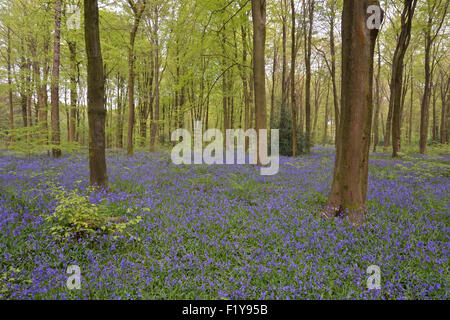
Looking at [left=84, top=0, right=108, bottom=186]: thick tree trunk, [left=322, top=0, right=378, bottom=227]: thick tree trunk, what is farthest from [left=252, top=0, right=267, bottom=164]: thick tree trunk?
[left=84, top=0, right=108, bottom=186]: thick tree trunk

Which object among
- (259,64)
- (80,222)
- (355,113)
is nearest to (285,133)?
(259,64)

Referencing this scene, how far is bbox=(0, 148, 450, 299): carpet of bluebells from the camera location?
113 inches

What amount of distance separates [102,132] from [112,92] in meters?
30.2

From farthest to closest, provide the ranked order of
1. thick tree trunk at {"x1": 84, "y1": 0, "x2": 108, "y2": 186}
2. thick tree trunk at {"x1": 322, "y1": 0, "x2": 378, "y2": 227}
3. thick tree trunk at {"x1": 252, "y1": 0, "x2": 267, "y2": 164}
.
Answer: thick tree trunk at {"x1": 252, "y1": 0, "x2": 267, "y2": 164} < thick tree trunk at {"x1": 84, "y1": 0, "x2": 108, "y2": 186} < thick tree trunk at {"x1": 322, "y1": 0, "x2": 378, "y2": 227}

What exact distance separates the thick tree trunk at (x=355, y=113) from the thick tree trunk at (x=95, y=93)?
636 cm

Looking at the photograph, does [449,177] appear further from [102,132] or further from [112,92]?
[112,92]

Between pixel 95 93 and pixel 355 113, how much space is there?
267 inches

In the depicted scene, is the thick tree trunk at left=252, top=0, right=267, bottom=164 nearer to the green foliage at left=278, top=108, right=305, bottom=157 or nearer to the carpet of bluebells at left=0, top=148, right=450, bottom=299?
the carpet of bluebells at left=0, top=148, right=450, bottom=299

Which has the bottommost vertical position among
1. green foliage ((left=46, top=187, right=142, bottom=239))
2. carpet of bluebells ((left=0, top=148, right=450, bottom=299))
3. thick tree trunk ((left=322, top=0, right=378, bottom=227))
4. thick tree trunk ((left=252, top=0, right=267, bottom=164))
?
carpet of bluebells ((left=0, top=148, right=450, bottom=299))

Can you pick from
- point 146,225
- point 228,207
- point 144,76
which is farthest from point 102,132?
point 144,76

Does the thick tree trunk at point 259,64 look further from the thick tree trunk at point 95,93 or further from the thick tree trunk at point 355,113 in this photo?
the thick tree trunk at point 95,93

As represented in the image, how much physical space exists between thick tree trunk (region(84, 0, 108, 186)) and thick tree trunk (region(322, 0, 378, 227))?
20.9ft

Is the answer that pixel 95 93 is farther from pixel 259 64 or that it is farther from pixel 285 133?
pixel 285 133

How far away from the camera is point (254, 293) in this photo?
282 centimetres
